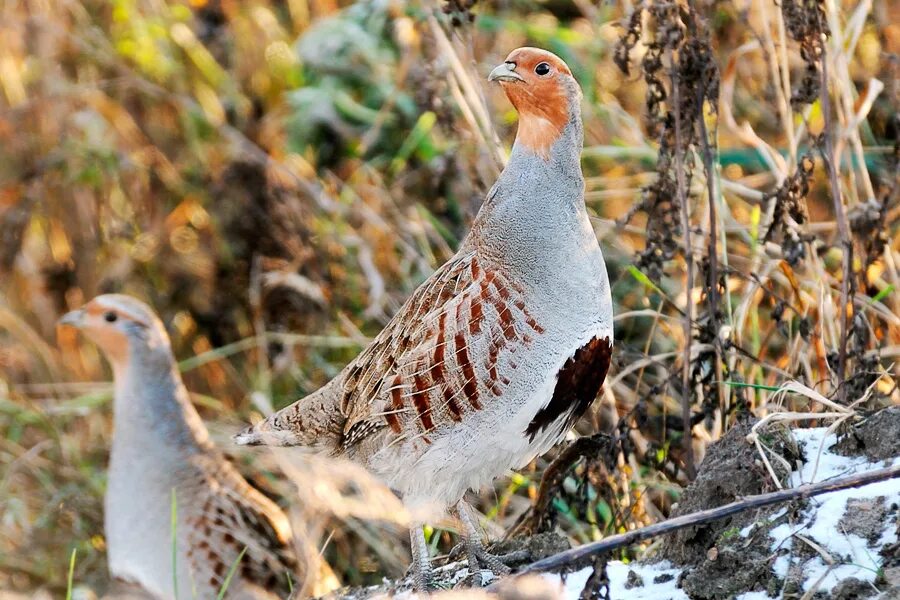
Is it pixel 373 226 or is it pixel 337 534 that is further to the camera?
pixel 373 226

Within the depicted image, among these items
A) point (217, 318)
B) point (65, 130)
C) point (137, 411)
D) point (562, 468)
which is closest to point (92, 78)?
point (65, 130)

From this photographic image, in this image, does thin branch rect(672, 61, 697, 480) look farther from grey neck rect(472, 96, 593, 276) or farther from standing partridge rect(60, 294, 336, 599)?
standing partridge rect(60, 294, 336, 599)

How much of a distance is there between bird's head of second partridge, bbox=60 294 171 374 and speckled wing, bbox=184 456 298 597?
15.1 inches

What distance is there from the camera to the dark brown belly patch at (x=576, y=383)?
251cm

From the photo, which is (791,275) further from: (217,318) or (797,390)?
(217,318)

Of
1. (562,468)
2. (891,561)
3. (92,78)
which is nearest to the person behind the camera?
(891,561)

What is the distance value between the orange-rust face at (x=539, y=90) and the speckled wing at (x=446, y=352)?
0.30 m

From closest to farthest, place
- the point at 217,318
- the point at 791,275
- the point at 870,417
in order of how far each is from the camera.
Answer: the point at 870,417 → the point at 791,275 → the point at 217,318

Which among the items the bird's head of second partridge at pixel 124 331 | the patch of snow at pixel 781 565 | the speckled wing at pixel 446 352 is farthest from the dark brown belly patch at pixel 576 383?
the bird's head of second partridge at pixel 124 331

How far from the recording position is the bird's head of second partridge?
3.78m

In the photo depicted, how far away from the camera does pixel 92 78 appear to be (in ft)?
18.5

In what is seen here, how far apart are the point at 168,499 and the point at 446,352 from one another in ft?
4.47

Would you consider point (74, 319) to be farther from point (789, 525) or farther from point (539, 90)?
point (789, 525)

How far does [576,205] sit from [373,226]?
7.74 feet
